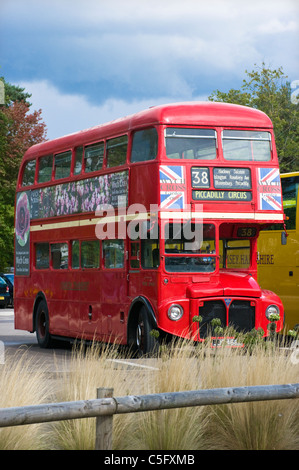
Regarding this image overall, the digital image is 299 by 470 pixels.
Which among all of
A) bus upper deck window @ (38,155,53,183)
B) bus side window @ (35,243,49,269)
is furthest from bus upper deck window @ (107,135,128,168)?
bus side window @ (35,243,49,269)

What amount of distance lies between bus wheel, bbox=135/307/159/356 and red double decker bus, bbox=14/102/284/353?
0.9 inches

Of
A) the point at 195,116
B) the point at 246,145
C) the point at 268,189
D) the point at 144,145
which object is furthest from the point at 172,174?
the point at 268,189

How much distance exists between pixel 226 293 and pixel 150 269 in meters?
1.34

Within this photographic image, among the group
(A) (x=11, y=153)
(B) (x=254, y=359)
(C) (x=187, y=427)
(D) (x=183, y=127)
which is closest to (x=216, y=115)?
(D) (x=183, y=127)

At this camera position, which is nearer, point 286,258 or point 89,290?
point 89,290

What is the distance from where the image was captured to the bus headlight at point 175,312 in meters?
17.0

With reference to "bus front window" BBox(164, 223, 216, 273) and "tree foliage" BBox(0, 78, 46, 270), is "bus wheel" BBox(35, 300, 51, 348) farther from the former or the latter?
"tree foliage" BBox(0, 78, 46, 270)

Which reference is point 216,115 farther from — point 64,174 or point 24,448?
point 24,448

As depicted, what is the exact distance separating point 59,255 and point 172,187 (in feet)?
16.7

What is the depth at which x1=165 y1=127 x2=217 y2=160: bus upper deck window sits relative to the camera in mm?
17250

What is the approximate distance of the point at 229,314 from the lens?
56.5 feet

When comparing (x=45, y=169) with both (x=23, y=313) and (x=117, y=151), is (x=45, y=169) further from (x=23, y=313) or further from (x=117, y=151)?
(x=117, y=151)

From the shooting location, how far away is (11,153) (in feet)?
210
